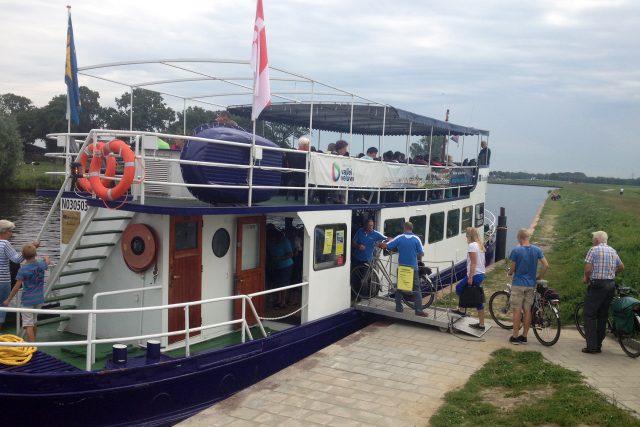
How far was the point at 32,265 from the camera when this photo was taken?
644 centimetres

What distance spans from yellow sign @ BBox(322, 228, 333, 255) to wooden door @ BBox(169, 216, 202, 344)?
7.79 ft

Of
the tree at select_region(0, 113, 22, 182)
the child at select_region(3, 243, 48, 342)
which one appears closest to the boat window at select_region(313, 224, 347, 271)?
the child at select_region(3, 243, 48, 342)

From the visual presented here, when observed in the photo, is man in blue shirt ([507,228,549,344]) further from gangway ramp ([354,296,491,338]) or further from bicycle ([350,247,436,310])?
bicycle ([350,247,436,310])

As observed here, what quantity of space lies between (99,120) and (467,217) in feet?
139

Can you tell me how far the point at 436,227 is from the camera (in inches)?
547

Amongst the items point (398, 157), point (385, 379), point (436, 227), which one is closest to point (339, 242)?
point (385, 379)

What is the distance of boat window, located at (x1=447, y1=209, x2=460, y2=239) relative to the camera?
48.6ft

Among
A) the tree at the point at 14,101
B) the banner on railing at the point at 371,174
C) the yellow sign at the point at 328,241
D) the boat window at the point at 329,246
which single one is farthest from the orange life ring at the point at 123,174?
the tree at the point at 14,101

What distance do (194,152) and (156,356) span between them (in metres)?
2.65

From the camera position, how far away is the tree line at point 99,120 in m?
12.7

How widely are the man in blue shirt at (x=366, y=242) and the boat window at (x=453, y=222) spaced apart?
5.09 m

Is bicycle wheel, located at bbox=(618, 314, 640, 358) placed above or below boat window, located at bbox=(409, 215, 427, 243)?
below

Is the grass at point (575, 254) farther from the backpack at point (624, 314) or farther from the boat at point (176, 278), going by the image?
the boat at point (176, 278)

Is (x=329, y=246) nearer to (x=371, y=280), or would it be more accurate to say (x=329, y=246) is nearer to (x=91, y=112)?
(x=371, y=280)
